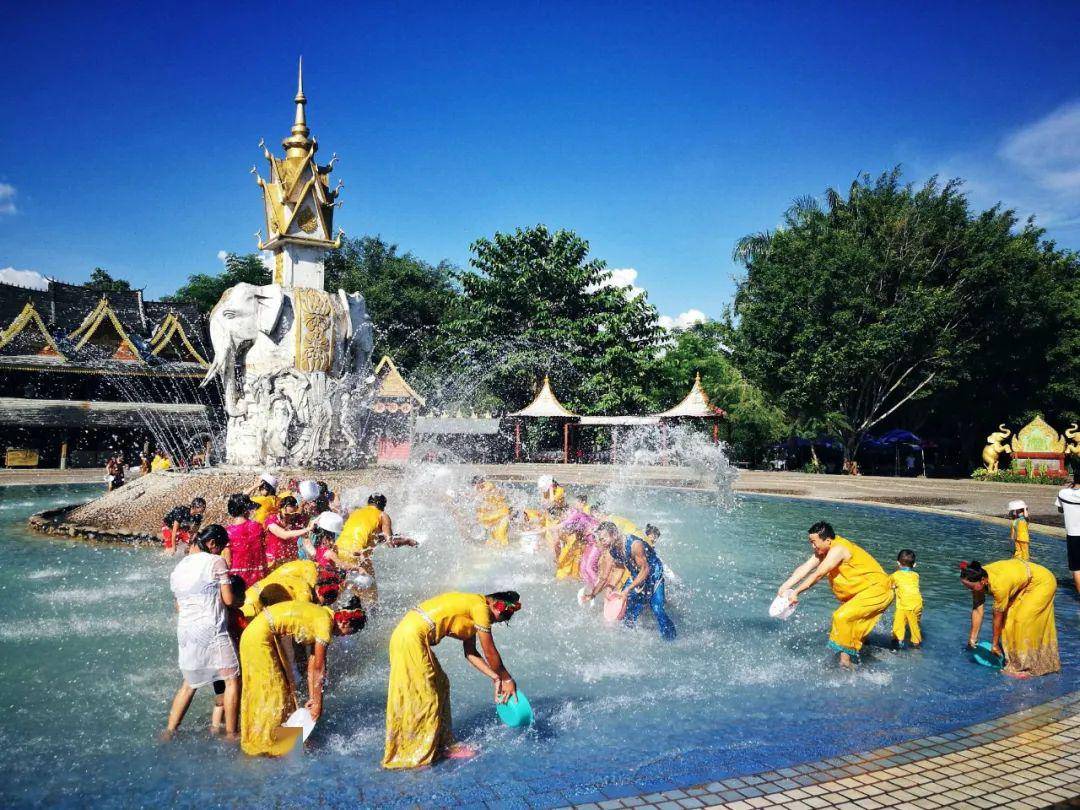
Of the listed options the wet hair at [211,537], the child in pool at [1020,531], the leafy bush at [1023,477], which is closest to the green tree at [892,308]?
the leafy bush at [1023,477]

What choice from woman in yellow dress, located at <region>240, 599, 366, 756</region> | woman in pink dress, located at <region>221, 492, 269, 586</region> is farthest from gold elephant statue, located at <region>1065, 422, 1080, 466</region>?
woman in yellow dress, located at <region>240, 599, 366, 756</region>

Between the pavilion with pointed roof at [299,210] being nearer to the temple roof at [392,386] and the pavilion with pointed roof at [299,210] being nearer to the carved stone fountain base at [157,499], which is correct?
the carved stone fountain base at [157,499]

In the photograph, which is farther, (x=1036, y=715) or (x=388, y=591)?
(x=388, y=591)

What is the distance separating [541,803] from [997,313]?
34947mm

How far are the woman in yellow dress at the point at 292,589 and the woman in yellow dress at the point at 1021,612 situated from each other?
19.6ft

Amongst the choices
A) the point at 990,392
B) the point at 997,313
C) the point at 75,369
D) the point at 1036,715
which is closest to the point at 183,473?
the point at 1036,715

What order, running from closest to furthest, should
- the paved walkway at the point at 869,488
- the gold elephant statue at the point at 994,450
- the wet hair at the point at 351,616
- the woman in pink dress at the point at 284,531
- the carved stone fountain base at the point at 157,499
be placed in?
the wet hair at the point at 351,616 < the woman in pink dress at the point at 284,531 < the carved stone fountain base at the point at 157,499 < the paved walkway at the point at 869,488 < the gold elephant statue at the point at 994,450

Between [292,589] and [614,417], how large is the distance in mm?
32862

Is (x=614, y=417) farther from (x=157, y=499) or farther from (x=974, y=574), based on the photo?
(x=974, y=574)

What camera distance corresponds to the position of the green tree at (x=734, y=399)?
36.5 m

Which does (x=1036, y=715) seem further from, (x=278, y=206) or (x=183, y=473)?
(x=278, y=206)

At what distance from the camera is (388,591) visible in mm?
10094

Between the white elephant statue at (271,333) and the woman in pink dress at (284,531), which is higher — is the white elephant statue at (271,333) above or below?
above

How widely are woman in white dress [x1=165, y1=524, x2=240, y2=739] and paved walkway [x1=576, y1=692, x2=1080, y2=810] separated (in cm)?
282
